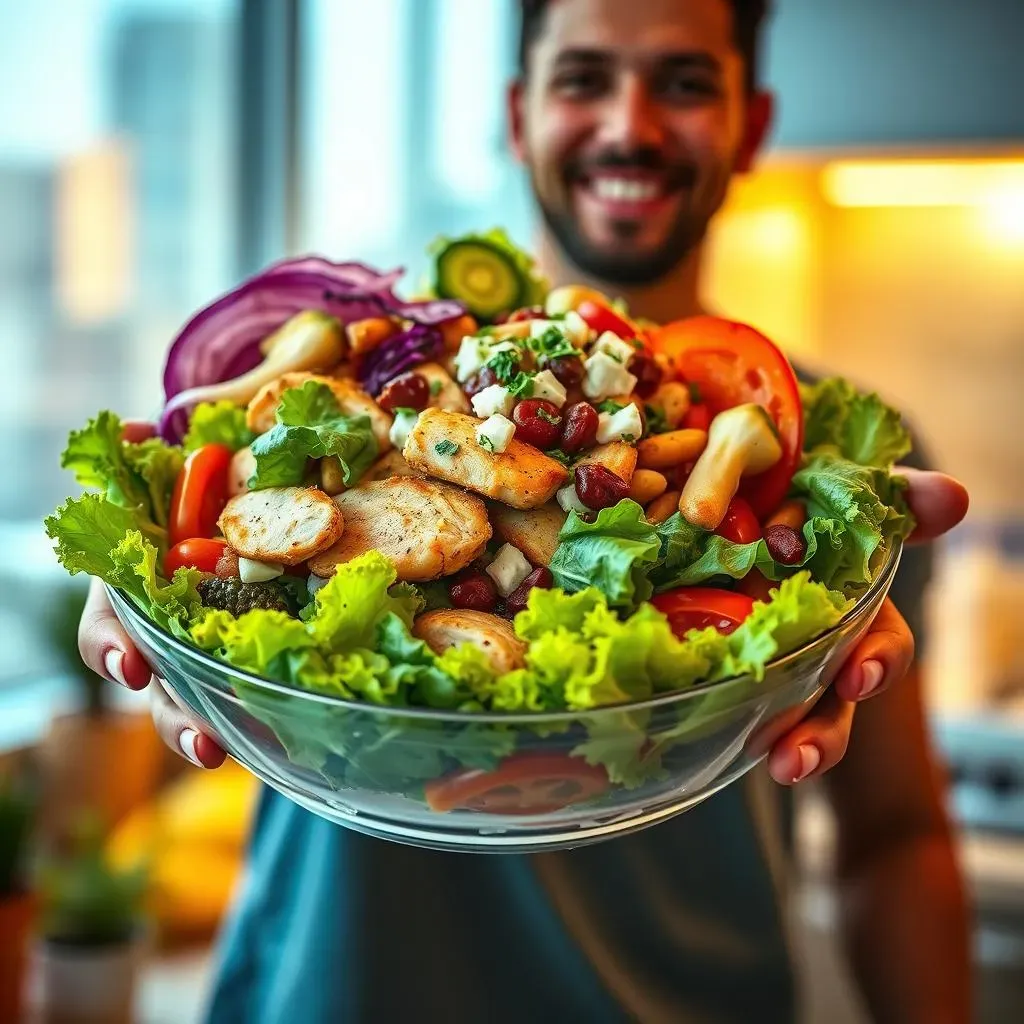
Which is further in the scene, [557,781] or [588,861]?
[588,861]

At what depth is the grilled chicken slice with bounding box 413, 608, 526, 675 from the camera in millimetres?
845

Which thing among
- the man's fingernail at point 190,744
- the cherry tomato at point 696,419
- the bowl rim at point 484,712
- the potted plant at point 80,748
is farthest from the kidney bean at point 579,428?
the potted plant at point 80,748

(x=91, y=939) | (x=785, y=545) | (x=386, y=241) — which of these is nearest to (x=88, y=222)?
(x=386, y=241)

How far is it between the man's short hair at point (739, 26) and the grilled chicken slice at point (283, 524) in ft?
3.12

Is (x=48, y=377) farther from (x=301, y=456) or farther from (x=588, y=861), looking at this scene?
(x=301, y=456)

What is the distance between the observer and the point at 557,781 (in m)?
0.87

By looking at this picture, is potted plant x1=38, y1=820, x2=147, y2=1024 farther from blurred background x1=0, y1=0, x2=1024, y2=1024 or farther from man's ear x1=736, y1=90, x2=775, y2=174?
man's ear x1=736, y1=90, x2=775, y2=174

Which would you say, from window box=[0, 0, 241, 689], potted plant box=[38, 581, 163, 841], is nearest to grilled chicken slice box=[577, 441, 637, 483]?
potted plant box=[38, 581, 163, 841]

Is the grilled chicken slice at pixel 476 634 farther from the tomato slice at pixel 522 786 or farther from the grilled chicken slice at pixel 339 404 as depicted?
the grilled chicken slice at pixel 339 404

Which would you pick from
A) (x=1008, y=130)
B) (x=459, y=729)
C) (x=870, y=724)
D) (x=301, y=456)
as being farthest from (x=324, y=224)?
(x=459, y=729)

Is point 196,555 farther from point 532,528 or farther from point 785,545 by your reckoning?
point 785,545

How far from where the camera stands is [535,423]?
99cm

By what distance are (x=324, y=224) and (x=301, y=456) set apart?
303 cm

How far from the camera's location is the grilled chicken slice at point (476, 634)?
33.3 inches
